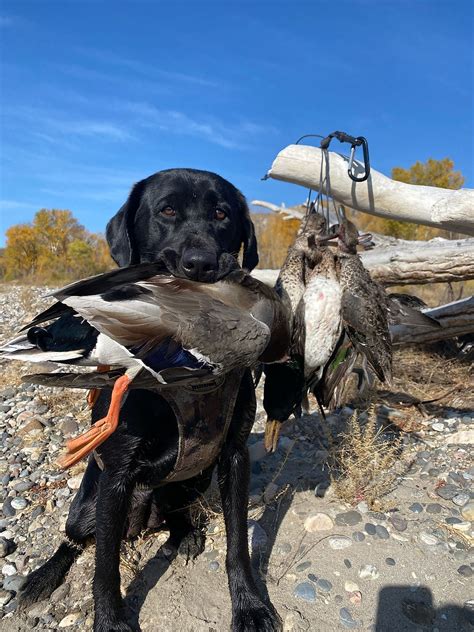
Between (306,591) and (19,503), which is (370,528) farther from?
(19,503)

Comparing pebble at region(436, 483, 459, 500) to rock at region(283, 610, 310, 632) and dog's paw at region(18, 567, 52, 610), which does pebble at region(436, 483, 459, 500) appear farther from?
dog's paw at region(18, 567, 52, 610)

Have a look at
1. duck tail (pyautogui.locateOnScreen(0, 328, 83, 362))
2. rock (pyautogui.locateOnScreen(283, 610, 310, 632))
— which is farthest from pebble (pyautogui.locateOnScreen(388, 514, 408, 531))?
duck tail (pyautogui.locateOnScreen(0, 328, 83, 362))

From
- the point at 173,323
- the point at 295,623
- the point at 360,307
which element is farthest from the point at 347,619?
the point at 173,323

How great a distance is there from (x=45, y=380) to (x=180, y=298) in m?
0.51

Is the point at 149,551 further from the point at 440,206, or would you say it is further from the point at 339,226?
the point at 440,206

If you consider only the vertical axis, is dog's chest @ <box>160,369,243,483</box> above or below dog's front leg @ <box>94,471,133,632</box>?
above

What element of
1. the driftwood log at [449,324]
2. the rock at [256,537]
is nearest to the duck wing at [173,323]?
the rock at [256,537]

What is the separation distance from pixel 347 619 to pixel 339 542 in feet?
1.63

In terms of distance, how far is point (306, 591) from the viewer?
246cm

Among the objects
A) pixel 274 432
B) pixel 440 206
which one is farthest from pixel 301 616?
pixel 440 206

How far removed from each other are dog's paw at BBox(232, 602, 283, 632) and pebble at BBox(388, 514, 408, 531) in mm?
942

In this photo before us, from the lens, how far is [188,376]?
1.60 meters

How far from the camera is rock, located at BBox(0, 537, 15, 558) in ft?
9.43

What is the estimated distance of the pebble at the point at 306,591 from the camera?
2426 millimetres
